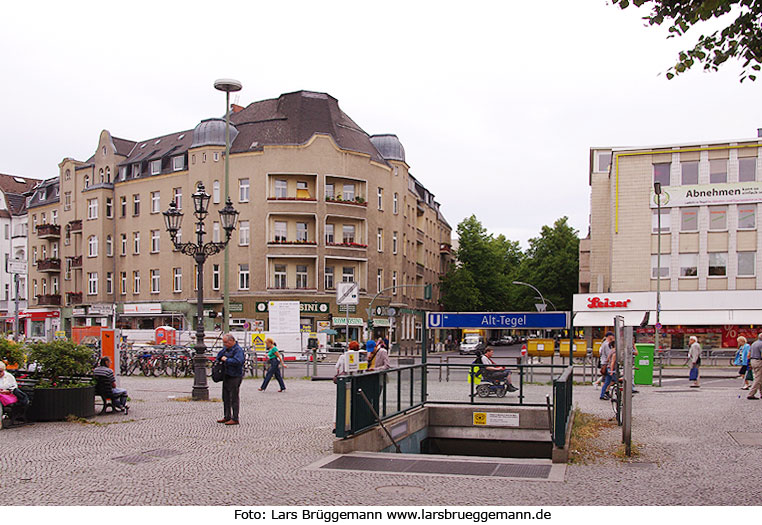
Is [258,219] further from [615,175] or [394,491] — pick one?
[394,491]

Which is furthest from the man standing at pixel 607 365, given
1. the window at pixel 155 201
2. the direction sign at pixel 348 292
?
the window at pixel 155 201

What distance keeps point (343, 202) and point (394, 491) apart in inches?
1807

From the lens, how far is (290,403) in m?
18.2

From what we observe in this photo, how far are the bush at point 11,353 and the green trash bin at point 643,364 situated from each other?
55.7 feet

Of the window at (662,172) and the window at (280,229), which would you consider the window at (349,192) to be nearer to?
the window at (280,229)

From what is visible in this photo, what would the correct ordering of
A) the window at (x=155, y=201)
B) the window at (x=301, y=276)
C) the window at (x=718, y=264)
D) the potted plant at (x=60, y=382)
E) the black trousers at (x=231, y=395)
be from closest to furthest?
1. the potted plant at (x=60, y=382)
2. the black trousers at (x=231, y=395)
3. the window at (x=718, y=264)
4. the window at (x=301, y=276)
5. the window at (x=155, y=201)

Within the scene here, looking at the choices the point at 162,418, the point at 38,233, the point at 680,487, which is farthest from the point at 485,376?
the point at 38,233

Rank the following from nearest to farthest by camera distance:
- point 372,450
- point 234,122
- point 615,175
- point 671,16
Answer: point 671,16 → point 372,450 → point 615,175 → point 234,122

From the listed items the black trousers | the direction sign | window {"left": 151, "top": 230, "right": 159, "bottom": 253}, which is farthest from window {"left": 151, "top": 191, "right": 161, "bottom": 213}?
the black trousers

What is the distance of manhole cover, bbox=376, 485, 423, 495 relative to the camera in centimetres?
815

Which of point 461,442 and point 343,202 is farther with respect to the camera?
point 343,202

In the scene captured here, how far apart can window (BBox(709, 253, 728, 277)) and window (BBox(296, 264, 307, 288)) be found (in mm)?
27076

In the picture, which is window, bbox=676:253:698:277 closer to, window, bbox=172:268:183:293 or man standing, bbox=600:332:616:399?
man standing, bbox=600:332:616:399

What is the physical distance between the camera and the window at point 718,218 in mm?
49750
